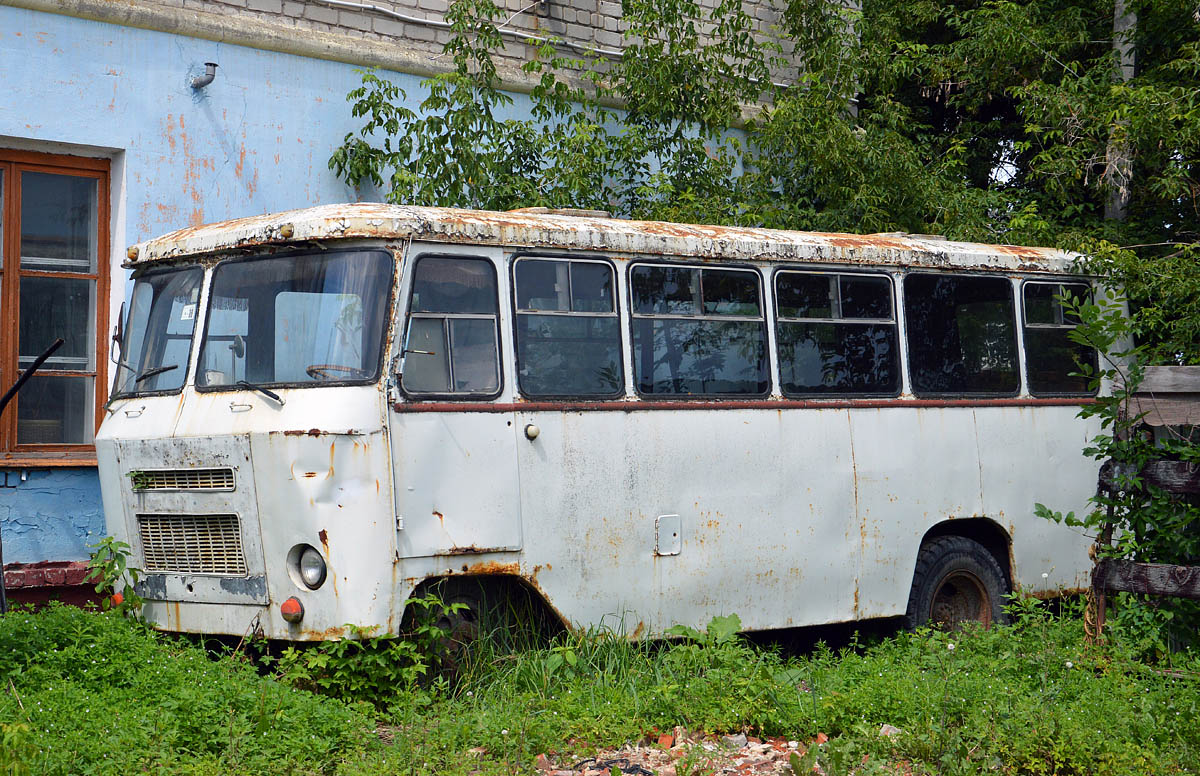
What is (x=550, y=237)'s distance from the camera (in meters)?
6.95

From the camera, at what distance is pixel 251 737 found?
17.1 feet

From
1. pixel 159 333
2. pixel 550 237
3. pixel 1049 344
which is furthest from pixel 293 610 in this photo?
pixel 1049 344

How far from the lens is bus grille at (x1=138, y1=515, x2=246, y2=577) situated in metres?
6.45

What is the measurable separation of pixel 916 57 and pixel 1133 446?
25.8 feet

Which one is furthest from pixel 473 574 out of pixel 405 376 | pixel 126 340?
pixel 126 340

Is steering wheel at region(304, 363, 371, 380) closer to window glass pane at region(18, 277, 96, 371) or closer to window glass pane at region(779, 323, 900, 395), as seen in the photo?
window glass pane at region(779, 323, 900, 395)

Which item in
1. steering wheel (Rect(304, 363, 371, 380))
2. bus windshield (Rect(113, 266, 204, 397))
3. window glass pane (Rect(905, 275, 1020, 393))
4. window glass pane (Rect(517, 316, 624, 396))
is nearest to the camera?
steering wheel (Rect(304, 363, 371, 380))

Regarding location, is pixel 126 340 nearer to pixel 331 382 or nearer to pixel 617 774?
pixel 331 382

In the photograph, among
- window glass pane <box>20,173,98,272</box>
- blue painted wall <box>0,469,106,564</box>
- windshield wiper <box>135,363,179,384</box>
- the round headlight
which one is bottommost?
the round headlight

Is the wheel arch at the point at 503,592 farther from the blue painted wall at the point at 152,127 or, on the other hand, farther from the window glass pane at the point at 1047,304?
the window glass pane at the point at 1047,304

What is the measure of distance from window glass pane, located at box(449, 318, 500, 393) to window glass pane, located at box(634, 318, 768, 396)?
983 mm

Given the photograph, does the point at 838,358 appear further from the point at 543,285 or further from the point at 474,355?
the point at 474,355

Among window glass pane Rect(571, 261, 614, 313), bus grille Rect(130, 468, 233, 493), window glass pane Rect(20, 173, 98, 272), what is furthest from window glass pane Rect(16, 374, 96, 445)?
window glass pane Rect(571, 261, 614, 313)

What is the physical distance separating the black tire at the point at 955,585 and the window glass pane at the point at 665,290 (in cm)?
254
